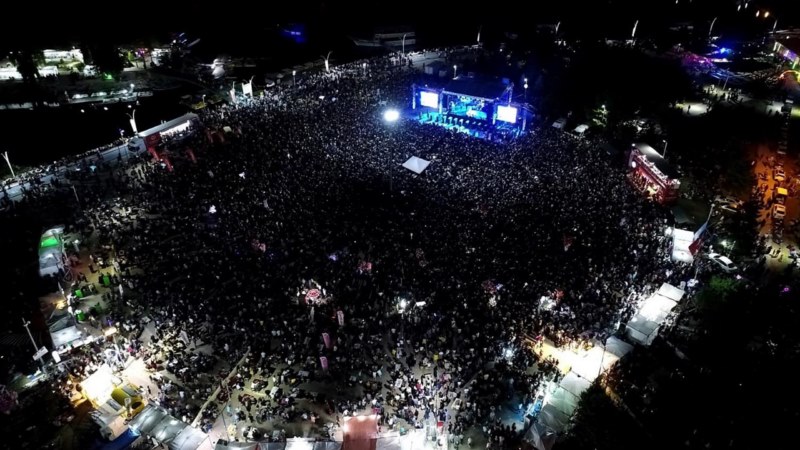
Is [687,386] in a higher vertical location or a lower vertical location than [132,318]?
higher

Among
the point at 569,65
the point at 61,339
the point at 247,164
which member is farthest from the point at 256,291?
the point at 569,65

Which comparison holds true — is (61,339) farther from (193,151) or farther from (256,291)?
(193,151)

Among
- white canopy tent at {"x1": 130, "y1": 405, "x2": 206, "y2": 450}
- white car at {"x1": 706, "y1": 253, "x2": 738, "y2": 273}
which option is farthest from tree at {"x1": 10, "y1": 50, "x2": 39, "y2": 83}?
white car at {"x1": 706, "y1": 253, "x2": 738, "y2": 273}

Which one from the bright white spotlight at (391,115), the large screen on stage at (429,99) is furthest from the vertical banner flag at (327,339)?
the large screen on stage at (429,99)

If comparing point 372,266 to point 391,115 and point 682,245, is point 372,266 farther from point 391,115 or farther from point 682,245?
point 391,115

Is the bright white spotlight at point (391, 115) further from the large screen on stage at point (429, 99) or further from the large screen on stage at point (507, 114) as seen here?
the large screen on stage at point (507, 114)

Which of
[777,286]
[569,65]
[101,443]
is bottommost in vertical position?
[101,443]
